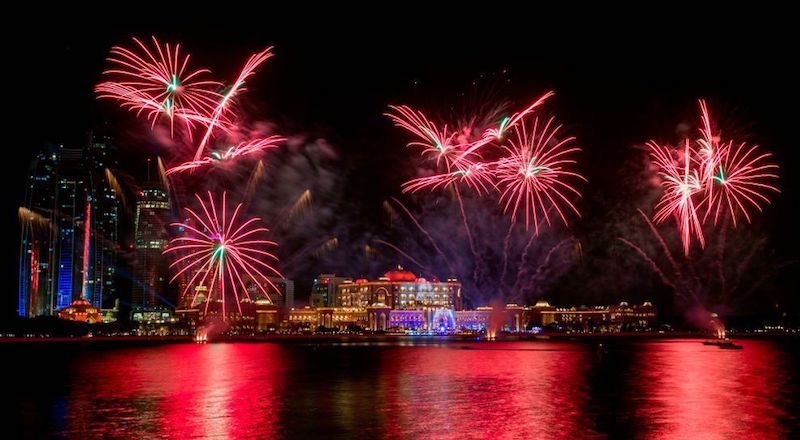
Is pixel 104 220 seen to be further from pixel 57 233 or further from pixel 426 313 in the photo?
pixel 426 313

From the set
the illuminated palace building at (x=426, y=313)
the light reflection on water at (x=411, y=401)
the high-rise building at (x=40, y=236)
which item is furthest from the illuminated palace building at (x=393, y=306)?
the light reflection on water at (x=411, y=401)

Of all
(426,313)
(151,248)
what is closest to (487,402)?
(426,313)

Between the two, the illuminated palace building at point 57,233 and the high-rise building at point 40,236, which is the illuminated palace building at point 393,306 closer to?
the illuminated palace building at point 57,233

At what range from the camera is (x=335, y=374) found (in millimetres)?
36500

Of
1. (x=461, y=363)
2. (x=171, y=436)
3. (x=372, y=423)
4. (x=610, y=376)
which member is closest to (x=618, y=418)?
(x=372, y=423)

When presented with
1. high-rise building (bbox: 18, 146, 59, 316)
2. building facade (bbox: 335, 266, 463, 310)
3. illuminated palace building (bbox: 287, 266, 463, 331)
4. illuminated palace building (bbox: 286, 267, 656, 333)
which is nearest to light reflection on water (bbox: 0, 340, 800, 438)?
high-rise building (bbox: 18, 146, 59, 316)

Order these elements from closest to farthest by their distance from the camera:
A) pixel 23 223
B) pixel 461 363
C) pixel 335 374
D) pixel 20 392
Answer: pixel 20 392 < pixel 335 374 < pixel 461 363 < pixel 23 223

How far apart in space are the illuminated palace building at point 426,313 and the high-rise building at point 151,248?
3699 centimetres

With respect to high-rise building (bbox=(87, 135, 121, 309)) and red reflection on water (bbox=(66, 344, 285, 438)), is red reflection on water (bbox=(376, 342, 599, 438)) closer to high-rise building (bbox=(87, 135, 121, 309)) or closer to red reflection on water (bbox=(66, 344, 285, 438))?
red reflection on water (bbox=(66, 344, 285, 438))

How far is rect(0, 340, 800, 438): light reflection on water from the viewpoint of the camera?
18.5 metres

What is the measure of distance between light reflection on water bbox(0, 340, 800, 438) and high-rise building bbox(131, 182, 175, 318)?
12449 cm

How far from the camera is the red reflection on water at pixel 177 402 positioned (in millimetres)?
18594

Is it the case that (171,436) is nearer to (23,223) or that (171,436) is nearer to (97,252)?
(23,223)

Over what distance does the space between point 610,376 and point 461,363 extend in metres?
10.7
